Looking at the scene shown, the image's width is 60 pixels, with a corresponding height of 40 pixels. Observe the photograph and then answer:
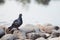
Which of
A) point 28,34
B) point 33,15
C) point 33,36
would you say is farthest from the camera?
point 33,15

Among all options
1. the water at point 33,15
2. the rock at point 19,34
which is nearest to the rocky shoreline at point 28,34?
the rock at point 19,34

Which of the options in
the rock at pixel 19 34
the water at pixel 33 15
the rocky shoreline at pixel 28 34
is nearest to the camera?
the rocky shoreline at pixel 28 34

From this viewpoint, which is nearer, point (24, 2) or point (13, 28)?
point (13, 28)

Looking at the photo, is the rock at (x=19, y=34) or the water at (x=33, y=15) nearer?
the rock at (x=19, y=34)

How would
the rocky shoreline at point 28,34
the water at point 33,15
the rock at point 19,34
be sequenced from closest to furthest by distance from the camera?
1. the rocky shoreline at point 28,34
2. the rock at point 19,34
3. the water at point 33,15

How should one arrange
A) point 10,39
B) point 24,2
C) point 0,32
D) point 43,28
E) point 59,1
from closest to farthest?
1. point 10,39
2. point 0,32
3. point 43,28
4. point 59,1
5. point 24,2

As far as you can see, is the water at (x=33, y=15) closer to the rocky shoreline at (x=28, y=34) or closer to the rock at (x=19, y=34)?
the rocky shoreline at (x=28, y=34)

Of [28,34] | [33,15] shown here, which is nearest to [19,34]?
[28,34]

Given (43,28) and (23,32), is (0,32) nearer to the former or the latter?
(23,32)

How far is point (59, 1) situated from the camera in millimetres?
10484

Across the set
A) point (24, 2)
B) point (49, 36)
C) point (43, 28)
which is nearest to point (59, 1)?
point (24, 2)

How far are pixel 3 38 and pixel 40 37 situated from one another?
27.5 inches

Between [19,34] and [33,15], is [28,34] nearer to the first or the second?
[19,34]

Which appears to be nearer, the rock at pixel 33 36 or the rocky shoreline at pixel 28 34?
the rocky shoreline at pixel 28 34
